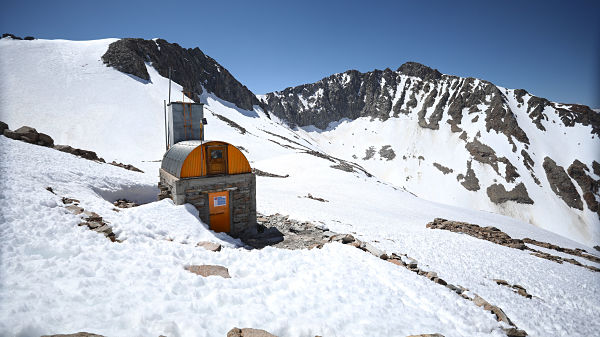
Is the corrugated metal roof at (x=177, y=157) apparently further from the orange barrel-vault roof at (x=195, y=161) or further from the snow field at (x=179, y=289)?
the snow field at (x=179, y=289)

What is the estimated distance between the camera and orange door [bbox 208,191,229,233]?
43.5 feet

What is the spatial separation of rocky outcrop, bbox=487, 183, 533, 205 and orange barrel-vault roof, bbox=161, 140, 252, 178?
9004 cm

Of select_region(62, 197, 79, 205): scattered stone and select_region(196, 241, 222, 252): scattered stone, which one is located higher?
select_region(62, 197, 79, 205): scattered stone

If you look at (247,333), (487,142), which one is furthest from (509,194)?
(247,333)

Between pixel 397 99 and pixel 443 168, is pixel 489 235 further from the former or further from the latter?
pixel 397 99

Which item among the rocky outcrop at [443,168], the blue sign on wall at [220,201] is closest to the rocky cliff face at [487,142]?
the rocky outcrop at [443,168]

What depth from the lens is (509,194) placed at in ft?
256

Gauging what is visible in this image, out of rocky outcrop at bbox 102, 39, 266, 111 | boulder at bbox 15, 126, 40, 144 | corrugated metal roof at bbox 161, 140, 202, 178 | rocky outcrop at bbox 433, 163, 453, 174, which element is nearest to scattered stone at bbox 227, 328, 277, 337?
corrugated metal roof at bbox 161, 140, 202, 178

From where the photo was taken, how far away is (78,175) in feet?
47.0

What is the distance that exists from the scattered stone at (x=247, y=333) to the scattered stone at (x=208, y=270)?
2.47m

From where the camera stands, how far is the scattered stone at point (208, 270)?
7.37m

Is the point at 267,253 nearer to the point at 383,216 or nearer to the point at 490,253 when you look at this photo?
the point at 490,253

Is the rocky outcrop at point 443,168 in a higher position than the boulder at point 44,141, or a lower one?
lower

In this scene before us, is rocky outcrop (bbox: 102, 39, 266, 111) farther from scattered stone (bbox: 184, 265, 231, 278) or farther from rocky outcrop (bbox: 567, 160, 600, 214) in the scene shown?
rocky outcrop (bbox: 567, 160, 600, 214)
